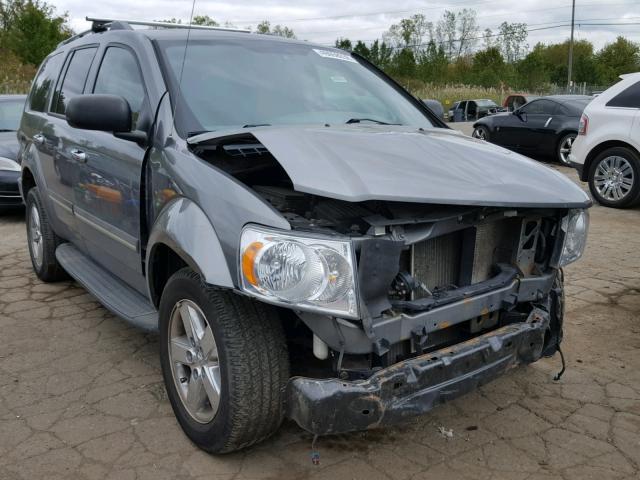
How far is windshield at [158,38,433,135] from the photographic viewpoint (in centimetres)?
323

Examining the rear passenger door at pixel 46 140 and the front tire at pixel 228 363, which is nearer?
the front tire at pixel 228 363

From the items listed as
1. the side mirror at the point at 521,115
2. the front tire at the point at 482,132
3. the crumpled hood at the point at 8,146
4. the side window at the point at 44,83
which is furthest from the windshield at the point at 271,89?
the front tire at the point at 482,132

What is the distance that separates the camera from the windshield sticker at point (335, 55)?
13.1ft

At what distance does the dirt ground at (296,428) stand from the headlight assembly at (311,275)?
0.89 metres

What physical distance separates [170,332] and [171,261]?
1.23 feet

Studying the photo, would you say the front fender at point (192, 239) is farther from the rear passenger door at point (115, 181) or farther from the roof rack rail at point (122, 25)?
the roof rack rail at point (122, 25)

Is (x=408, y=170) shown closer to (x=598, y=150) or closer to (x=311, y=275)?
(x=311, y=275)

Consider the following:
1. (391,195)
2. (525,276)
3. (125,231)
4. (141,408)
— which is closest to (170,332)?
(141,408)

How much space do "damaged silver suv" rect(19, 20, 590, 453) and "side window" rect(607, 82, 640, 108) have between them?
583 cm

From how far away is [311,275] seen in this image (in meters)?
2.23

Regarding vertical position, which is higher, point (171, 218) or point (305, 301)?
point (171, 218)

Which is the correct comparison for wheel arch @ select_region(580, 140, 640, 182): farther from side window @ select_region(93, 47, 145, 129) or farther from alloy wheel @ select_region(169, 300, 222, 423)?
alloy wheel @ select_region(169, 300, 222, 423)

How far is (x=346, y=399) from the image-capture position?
2.27 metres

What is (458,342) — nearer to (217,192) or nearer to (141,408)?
(217,192)
